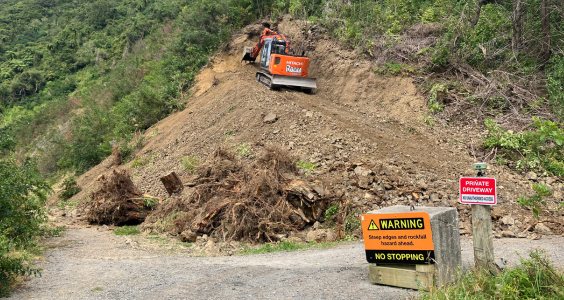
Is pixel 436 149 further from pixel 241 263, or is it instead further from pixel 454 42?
pixel 241 263

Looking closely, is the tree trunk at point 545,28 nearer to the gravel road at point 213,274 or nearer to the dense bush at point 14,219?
the gravel road at point 213,274

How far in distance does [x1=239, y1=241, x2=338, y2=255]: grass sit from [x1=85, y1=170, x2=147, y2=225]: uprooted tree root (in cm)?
379

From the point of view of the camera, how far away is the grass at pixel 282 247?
24.7 feet

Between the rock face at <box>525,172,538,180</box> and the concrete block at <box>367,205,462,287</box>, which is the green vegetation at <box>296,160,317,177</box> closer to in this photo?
the concrete block at <box>367,205,462,287</box>

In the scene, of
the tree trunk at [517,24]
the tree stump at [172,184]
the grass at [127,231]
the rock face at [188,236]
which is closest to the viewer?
the rock face at [188,236]

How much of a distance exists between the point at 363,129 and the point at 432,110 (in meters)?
3.28

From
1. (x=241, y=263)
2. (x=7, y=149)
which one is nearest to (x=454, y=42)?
(x=241, y=263)

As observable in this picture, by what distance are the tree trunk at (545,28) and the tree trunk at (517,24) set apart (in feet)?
2.23

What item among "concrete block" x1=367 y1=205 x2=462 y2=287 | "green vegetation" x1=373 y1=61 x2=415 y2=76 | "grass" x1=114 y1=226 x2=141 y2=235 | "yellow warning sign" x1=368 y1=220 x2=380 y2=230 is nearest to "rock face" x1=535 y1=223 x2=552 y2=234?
"concrete block" x1=367 y1=205 x2=462 y2=287

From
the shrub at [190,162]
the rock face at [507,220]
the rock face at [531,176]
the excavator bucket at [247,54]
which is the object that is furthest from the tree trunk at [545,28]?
the shrub at [190,162]

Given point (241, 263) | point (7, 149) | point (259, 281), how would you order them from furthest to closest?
1. point (7, 149)
2. point (241, 263)
3. point (259, 281)

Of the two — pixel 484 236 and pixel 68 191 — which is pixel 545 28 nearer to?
pixel 484 236

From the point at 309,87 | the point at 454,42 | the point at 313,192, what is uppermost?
the point at 454,42

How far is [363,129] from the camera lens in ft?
39.4
